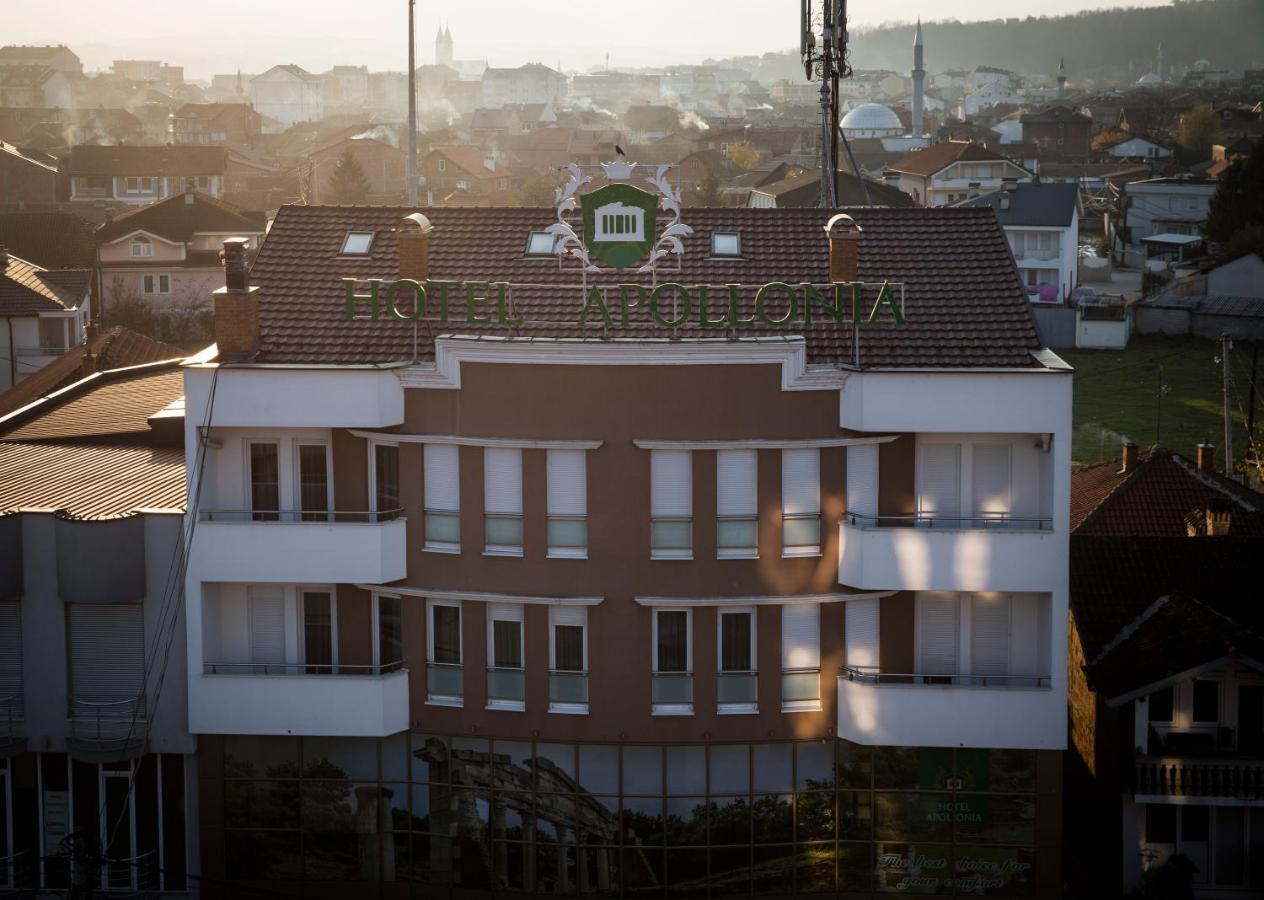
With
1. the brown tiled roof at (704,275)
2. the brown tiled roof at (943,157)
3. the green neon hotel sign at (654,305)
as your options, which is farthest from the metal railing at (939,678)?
the brown tiled roof at (943,157)

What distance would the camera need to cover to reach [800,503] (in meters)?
22.3

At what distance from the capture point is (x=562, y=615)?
22.4 metres

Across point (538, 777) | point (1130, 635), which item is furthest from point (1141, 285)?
point (538, 777)

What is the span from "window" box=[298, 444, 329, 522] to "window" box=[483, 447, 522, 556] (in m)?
2.10

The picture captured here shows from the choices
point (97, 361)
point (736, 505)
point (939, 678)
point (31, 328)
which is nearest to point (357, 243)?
point (736, 505)

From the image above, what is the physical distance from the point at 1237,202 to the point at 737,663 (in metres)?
79.4

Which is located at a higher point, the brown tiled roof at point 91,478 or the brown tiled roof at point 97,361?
the brown tiled roof at point 97,361

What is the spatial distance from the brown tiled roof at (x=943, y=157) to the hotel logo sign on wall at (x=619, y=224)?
88077mm

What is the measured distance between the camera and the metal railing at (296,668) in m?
22.8

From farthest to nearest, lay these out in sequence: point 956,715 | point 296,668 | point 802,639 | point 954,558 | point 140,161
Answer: point 140,161 → point 296,668 → point 802,639 → point 956,715 → point 954,558

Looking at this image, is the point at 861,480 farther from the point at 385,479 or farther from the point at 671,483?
the point at 385,479

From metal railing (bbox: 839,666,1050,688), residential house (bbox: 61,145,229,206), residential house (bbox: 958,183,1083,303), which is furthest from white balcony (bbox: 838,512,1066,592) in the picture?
residential house (bbox: 61,145,229,206)

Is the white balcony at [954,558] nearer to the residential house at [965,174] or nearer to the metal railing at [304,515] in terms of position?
the metal railing at [304,515]

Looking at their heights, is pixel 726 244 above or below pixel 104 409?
above
